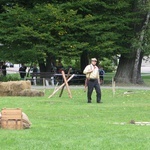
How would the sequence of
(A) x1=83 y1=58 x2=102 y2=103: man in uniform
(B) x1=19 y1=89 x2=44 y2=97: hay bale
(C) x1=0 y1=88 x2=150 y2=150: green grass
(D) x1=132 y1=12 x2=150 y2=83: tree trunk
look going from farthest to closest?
(D) x1=132 y1=12 x2=150 y2=83: tree trunk, (B) x1=19 y1=89 x2=44 y2=97: hay bale, (A) x1=83 y1=58 x2=102 y2=103: man in uniform, (C) x1=0 y1=88 x2=150 y2=150: green grass

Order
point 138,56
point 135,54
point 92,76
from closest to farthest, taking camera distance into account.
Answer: point 92,76 < point 138,56 < point 135,54

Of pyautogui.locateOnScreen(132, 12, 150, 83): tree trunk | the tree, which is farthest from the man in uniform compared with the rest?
pyautogui.locateOnScreen(132, 12, 150, 83): tree trunk

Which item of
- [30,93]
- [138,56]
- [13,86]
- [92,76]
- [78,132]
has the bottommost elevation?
[78,132]

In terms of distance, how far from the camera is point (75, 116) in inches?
621

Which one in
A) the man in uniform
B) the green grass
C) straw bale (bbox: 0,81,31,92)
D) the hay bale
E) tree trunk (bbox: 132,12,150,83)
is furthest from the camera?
tree trunk (bbox: 132,12,150,83)

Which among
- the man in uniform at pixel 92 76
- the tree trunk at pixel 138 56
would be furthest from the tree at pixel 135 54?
the man in uniform at pixel 92 76

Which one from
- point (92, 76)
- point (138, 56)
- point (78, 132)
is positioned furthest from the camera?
point (138, 56)

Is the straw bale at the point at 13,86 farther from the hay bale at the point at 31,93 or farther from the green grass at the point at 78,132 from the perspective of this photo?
the green grass at the point at 78,132

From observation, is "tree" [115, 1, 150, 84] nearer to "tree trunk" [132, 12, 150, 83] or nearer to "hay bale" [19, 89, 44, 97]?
"tree trunk" [132, 12, 150, 83]

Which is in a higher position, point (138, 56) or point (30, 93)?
point (138, 56)

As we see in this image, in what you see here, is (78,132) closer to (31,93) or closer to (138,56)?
(31,93)

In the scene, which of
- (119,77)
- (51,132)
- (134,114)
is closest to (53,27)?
(119,77)

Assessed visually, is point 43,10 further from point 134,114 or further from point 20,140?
point 20,140

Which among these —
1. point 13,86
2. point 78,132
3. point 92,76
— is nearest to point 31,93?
point 13,86
